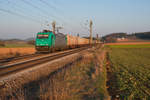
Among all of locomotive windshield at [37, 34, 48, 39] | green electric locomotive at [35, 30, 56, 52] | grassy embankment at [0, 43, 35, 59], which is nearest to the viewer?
green electric locomotive at [35, 30, 56, 52]

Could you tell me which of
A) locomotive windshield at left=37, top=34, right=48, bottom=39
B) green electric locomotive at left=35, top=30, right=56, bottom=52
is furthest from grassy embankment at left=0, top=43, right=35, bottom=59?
locomotive windshield at left=37, top=34, right=48, bottom=39

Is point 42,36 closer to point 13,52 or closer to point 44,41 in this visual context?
point 44,41

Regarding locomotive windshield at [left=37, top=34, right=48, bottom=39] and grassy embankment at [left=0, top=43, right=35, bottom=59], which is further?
grassy embankment at [left=0, top=43, right=35, bottom=59]

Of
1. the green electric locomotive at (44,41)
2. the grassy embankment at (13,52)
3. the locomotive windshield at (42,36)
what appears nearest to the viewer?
the green electric locomotive at (44,41)

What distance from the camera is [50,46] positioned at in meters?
19.6

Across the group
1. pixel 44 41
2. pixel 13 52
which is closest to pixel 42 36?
pixel 44 41

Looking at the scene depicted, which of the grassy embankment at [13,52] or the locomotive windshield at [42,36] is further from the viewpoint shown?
the grassy embankment at [13,52]

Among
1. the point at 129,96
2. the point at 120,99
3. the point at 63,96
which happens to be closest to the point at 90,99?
the point at 63,96

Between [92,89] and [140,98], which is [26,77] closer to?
[92,89]

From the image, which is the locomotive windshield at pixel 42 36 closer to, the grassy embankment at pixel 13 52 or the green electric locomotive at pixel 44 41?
the green electric locomotive at pixel 44 41

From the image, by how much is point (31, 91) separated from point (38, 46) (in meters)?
14.9

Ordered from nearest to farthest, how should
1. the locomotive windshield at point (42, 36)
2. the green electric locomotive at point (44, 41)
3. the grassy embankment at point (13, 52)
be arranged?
the green electric locomotive at point (44, 41) → the locomotive windshield at point (42, 36) → the grassy embankment at point (13, 52)

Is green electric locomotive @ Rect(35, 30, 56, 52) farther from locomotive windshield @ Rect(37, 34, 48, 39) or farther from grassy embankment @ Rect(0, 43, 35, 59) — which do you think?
grassy embankment @ Rect(0, 43, 35, 59)

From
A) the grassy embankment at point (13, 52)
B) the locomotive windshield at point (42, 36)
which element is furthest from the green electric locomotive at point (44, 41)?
the grassy embankment at point (13, 52)
